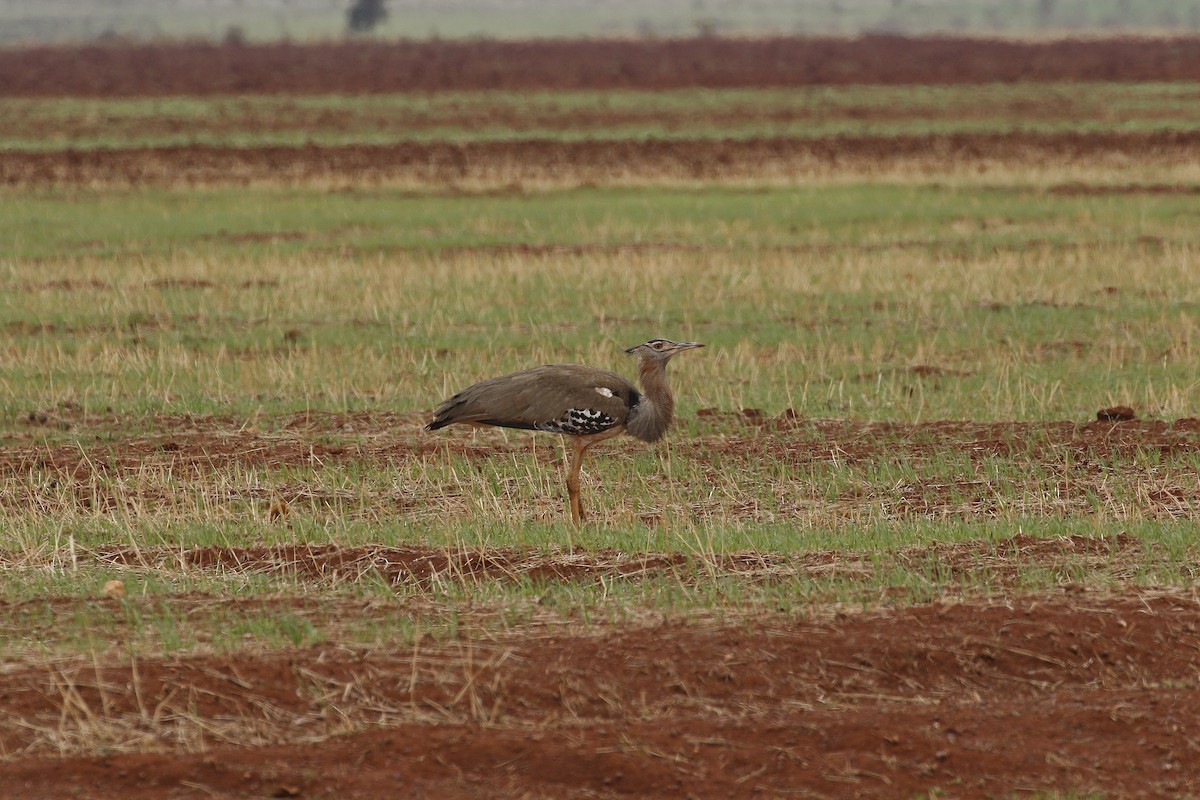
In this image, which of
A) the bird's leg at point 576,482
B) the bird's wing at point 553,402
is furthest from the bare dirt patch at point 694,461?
the bird's wing at point 553,402

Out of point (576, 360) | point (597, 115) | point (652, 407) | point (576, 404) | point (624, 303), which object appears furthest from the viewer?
point (597, 115)

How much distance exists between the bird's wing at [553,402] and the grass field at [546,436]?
1.88ft

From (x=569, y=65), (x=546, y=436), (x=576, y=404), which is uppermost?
(x=569, y=65)

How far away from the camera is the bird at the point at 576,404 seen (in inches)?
412

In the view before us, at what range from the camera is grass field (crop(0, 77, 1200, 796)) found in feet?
27.2

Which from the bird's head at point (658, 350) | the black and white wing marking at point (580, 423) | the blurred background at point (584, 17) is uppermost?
the blurred background at point (584, 17)

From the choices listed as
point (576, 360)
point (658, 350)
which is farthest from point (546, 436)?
point (658, 350)

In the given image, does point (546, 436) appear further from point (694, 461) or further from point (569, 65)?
point (569, 65)

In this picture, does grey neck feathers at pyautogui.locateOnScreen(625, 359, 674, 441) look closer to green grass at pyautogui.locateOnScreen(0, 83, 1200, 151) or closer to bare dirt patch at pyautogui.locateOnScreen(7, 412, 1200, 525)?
bare dirt patch at pyautogui.locateOnScreen(7, 412, 1200, 525)

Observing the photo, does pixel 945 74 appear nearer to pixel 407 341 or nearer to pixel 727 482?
pixel 407 341

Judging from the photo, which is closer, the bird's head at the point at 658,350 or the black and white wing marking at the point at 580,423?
the black and white wing marking at the point at 580,423

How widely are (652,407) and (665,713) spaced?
385cm

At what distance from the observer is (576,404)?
10.4 metres

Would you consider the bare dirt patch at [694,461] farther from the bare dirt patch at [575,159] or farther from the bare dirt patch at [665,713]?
the bare dirt patch at [575,159]
